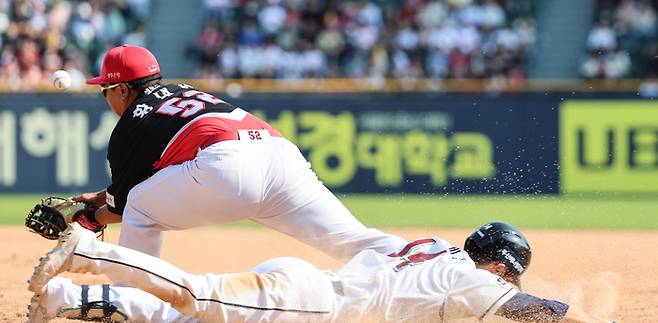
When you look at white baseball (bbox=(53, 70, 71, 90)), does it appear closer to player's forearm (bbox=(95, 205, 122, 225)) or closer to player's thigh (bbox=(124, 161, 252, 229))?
player's forearm (bbox=(95, 205, 122, 225))

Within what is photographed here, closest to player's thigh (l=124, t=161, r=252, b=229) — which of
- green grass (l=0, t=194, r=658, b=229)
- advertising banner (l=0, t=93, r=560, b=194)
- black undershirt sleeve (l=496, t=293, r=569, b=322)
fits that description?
black undershirt sleeve (l=496, t=293, r=569, b=322)

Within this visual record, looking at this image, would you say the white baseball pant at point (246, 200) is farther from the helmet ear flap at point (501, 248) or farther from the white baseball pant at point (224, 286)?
the white baseball pant at point (224, 286)

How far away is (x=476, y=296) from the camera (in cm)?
537

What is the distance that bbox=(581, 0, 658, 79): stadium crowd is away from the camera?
712 inches

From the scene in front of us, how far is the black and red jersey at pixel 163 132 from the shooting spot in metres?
6.07

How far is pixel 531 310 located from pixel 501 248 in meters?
0.77

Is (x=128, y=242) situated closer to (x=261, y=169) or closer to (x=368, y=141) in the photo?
(x=261, y=169)

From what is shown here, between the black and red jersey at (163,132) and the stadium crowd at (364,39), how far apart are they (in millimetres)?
11893

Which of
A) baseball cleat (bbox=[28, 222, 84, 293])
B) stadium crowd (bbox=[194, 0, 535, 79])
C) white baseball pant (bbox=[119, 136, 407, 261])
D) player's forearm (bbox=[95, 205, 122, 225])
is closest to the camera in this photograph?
baseball cleat (bbox=[28, 222, 84, 293])

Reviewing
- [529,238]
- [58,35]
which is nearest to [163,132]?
[529,238]

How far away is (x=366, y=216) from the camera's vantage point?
45.7ft

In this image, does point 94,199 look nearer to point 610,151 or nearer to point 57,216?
point 57,216

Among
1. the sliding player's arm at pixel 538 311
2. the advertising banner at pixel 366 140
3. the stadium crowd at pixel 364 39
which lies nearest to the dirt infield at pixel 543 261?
the sliding player's arm at pixel 538 311

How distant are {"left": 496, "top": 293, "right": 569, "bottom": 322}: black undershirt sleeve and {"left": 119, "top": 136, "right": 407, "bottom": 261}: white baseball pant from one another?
3.34ft
